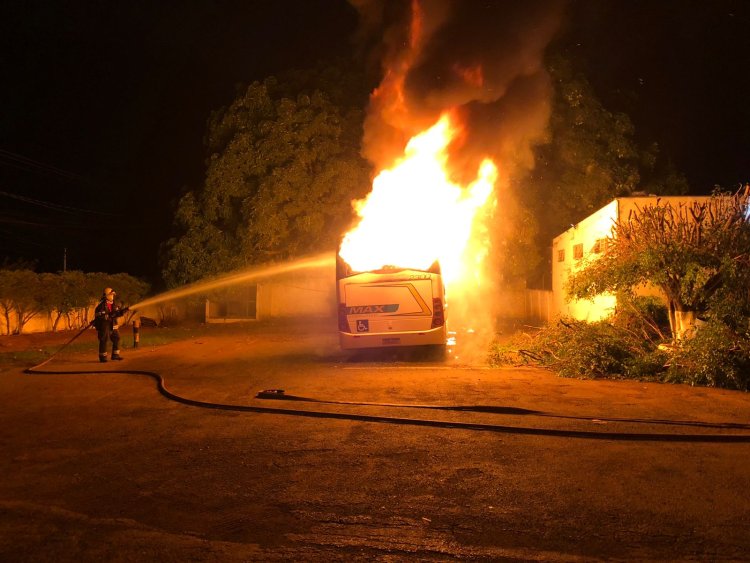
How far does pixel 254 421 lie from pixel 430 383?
3901mm

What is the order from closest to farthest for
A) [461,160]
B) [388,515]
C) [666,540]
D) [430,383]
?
1. [666,540]
2. [388,515]
3. [430,383]
4. [461,160]

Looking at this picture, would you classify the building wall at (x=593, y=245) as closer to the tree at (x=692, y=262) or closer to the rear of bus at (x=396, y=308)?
the tree at (x=692, y=262)

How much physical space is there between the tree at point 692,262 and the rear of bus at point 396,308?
149 inches

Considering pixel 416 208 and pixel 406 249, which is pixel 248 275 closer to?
pixel 416 208

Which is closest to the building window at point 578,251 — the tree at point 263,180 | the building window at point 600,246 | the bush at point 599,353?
the building window at point 600,246

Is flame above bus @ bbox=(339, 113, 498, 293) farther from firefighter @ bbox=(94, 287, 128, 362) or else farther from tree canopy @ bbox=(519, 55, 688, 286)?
tree canopy @ bbox=(519, 55, 688, 286)

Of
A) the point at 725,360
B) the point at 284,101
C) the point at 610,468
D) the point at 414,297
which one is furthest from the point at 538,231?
the point at 610,468

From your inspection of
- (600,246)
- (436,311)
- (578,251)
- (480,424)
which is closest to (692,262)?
(600,246)

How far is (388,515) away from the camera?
550cm

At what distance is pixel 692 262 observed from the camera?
12.2 metres

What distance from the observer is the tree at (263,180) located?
2777cm

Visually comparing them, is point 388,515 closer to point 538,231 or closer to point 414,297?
point 414,297

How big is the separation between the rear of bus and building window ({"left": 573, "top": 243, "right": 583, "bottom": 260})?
7.98m

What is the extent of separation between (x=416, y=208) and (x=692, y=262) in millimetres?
8052
